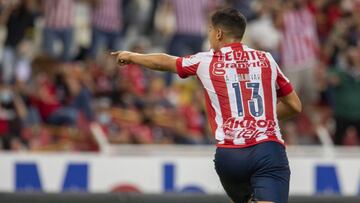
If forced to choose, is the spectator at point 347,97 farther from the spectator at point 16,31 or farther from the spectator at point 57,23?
the spectator at point 16,31

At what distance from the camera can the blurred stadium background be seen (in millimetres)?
14227

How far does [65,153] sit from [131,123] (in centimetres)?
114

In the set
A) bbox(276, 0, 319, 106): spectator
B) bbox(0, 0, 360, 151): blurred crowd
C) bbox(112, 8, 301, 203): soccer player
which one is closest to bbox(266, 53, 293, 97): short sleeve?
bbox(112, 8, 301, 203): soccer player

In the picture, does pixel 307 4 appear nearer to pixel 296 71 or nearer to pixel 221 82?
pixel 296 71

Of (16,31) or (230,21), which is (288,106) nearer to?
(230,21)

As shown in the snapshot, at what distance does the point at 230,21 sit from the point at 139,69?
8545 mm

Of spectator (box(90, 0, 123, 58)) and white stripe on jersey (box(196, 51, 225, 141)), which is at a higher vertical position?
spectator (box(90, 0, 123, 58))

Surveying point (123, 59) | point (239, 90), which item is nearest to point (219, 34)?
point (239, 90)

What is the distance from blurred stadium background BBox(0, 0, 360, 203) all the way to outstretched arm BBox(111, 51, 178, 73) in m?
6.33

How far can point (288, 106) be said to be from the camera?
7910 mm

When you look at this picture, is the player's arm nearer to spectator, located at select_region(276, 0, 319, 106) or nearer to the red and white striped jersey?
the red and white striped jersey

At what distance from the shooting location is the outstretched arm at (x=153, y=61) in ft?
25.0

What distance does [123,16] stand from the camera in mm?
16891

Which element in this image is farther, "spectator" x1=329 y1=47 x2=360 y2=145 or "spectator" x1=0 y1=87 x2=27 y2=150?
"spectator" x1=329 y1=47 x2=360 y2=145
